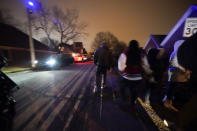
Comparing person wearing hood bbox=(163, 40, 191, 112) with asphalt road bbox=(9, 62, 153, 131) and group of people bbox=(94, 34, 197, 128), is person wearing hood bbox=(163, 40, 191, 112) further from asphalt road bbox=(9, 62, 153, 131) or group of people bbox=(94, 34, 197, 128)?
asphalt road bbox=(9, 62, 153, 131)

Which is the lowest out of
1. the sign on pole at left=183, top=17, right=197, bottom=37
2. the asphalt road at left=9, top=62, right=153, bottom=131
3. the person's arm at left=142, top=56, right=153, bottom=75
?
the asphalt road at left=9, top=62, right=153, bottom=131

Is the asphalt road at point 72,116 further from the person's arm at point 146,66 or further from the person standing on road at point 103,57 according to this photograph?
the person standing on road at point 103,57

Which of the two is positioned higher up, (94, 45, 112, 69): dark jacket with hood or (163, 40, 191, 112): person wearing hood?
(94, 45, 112, 69): dark jacket with hood

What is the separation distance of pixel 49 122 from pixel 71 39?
983 inches

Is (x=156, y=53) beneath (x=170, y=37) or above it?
beneath

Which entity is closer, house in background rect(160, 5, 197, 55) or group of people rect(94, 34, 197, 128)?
group of people rect(94, 34, 197, 128)

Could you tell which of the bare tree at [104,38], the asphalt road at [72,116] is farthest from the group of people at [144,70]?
the bare tree at [104,38]

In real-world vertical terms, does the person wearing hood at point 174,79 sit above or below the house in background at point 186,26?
below

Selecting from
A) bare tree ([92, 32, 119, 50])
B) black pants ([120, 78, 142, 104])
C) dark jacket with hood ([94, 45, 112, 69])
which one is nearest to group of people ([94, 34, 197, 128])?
black pants ([120, 78, 142, 104])

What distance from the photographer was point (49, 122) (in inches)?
82.7

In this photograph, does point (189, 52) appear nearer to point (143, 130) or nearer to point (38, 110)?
point (143, 130)

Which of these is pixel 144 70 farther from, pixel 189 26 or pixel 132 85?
pixel 189 26

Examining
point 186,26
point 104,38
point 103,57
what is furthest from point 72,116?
point 104,38

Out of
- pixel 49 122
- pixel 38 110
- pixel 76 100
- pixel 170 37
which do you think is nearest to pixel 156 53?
pixel 76 100
